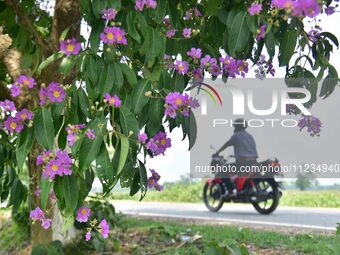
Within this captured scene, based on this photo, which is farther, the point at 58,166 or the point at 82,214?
the point at 82,214

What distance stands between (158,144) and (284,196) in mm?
5714

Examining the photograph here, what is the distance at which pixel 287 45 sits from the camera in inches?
63.3

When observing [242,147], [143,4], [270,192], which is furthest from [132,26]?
[270,192]

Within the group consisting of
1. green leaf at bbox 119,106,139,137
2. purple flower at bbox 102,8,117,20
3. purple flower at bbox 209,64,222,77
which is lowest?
green leaf at bbox 119,106,139,137

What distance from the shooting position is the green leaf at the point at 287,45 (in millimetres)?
1596

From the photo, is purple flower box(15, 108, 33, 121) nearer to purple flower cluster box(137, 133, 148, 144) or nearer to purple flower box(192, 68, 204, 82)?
purple flower cluster box(137, 133, 148, 144)

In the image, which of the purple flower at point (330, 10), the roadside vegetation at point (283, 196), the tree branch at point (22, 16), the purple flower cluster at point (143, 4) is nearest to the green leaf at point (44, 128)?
the purple flower cluster at point (143, 4)

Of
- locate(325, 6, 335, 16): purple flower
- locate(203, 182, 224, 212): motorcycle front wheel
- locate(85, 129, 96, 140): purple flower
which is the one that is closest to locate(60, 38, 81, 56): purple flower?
locate(85, 129, 96, 140): purple flower

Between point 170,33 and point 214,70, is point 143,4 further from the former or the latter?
point 214,70

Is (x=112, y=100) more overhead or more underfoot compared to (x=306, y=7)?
more underfoot

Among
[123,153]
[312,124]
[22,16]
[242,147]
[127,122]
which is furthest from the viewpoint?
[242,147]

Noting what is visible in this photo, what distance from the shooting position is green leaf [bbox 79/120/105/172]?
136cm

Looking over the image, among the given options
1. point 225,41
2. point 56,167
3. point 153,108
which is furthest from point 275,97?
point 56,167

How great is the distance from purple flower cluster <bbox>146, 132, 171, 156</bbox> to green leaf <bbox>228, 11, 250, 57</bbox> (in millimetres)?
385
